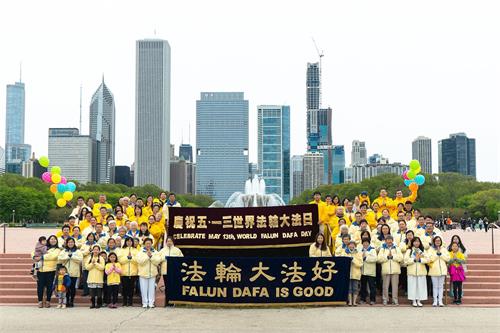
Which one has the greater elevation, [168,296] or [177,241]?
[177,241]

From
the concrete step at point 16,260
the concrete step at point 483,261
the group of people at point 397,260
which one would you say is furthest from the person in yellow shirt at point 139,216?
the concrete step at point 483,261

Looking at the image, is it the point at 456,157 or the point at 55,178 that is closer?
the point at 55,178

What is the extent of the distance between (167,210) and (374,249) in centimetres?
484

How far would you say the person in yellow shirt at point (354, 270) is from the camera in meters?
12.0

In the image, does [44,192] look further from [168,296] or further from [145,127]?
[145,127]

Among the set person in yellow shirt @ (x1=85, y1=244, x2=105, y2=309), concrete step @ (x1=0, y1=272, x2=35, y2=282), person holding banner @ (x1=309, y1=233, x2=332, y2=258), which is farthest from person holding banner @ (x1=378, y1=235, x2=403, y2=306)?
concrete step @ (x1=0, y1=272, x2=35, y2=282)

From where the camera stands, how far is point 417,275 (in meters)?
12.1

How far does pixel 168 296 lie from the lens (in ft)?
39.5

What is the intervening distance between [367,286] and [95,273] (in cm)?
584

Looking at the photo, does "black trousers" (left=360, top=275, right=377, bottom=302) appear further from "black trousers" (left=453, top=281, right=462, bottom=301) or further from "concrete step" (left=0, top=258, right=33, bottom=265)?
"concrete step" (left=0, top=258, right=33, bottom=265)

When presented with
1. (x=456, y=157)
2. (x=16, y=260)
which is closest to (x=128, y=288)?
(x=16, y=260)

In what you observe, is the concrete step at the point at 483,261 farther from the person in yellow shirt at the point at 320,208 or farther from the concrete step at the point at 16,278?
the concrete step at the point at 16,278

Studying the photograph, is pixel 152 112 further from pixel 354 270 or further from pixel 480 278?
pixel 354 270

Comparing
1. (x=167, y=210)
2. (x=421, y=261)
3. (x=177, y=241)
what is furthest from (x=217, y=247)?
(x=421, y=261)
